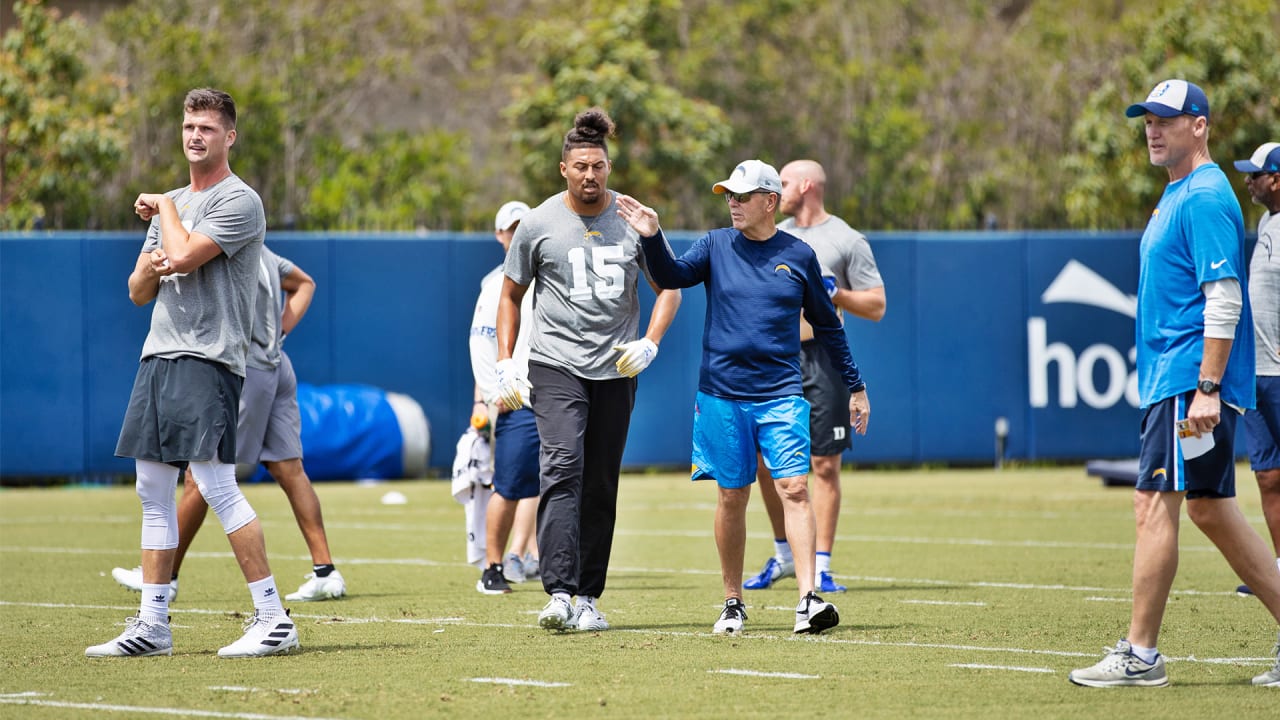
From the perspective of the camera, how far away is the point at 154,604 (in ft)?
22.9

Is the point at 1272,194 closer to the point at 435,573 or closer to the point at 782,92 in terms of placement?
the point at 435,573

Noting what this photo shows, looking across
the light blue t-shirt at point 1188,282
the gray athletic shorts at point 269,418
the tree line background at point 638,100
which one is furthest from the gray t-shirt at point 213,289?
the tree line background at point 638,100

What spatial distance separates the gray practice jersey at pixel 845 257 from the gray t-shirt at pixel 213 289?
12.0 ft

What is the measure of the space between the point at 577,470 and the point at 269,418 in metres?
2.26

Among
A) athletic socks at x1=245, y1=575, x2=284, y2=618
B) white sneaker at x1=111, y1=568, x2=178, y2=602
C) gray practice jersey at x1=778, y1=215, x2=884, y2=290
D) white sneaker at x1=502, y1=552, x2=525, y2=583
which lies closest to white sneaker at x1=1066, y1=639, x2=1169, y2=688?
athletic socks at x1=245, y1=575, x2=284, y2=618

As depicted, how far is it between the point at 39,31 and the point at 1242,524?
22.6 metres

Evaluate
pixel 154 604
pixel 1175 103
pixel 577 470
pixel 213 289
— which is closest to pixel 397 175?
pixel 577 470

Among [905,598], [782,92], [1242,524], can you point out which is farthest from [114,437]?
[782,92]

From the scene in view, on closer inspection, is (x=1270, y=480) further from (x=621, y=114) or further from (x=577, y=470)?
(x=621, y=114)

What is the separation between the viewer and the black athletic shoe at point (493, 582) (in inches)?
370

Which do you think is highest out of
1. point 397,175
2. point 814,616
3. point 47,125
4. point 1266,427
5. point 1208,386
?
point 47,125

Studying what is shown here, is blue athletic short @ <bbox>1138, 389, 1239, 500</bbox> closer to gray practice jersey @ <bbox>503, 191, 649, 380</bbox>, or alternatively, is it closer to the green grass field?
the green grass field

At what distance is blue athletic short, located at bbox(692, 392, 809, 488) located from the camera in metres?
7.76

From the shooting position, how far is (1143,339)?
630cm
